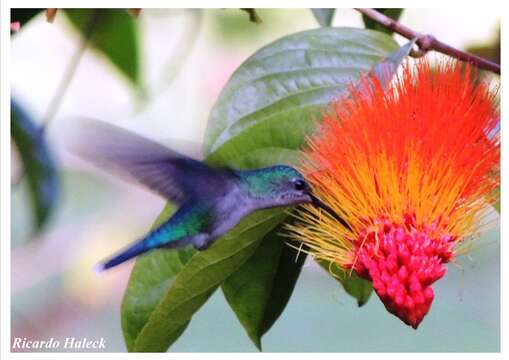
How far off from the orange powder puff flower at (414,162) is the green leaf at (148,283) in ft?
0.66

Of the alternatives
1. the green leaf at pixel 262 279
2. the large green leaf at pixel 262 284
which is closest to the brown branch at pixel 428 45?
the large green leaf at pixel 262 284

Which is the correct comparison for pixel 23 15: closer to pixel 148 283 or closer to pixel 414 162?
pixel 148 283

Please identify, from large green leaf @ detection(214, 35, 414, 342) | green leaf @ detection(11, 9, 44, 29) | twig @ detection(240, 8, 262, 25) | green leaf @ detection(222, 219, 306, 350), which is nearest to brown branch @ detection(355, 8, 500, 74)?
large green leaf @ detection(214, 35, 414, 342)

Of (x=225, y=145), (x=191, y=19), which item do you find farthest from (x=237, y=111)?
(x=191, y=19)

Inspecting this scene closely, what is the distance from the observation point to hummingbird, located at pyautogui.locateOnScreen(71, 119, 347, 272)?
2.89 feet

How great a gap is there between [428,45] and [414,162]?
0.15 m

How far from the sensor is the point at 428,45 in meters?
0.92

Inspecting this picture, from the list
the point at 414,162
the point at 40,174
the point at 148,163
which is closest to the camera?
the point at 414,162

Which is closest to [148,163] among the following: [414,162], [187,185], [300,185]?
[187,185]

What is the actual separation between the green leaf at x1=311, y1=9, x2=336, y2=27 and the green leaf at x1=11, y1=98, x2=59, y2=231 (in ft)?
1.10

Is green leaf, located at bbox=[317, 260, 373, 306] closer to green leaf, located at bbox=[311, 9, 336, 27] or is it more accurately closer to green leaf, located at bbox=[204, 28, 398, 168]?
green leaf, located at bbox=[204, 28, 398, 168]

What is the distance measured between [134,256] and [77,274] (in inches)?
11.8
